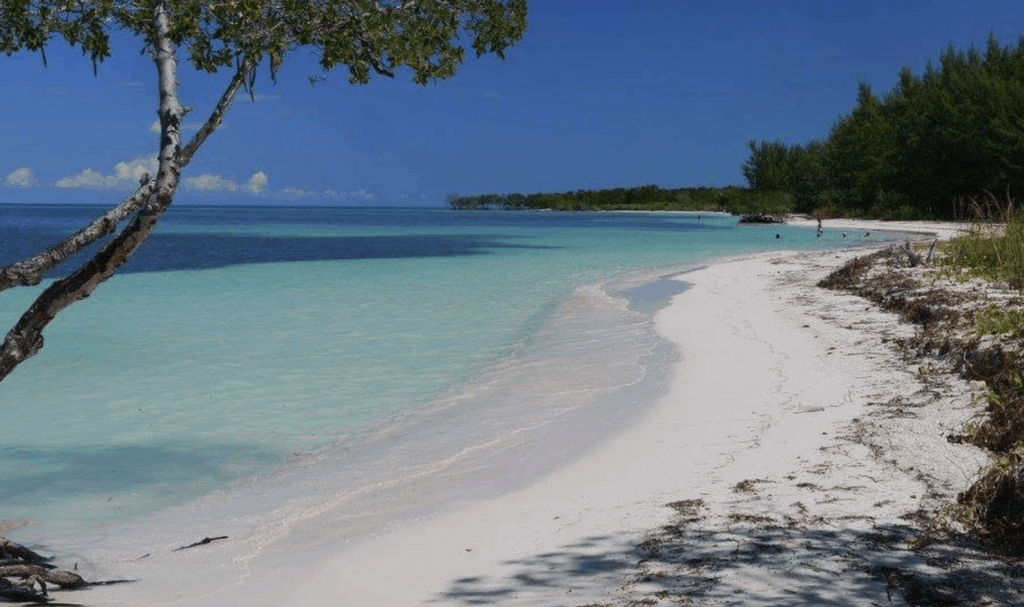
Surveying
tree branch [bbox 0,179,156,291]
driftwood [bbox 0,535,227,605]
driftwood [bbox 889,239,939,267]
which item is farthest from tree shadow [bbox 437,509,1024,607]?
driftwood [bbox 889,239,939,267]

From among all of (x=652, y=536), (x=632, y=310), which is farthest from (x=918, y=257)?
(x=652, y=536)

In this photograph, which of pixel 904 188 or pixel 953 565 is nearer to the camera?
pixel 953 565

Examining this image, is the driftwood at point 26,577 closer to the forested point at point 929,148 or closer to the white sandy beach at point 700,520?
the white sandy beach at point 700,520

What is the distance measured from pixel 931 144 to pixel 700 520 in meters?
59.6

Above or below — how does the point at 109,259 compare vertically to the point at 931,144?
below

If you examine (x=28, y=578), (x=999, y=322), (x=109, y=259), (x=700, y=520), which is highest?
(x=109, y=259)

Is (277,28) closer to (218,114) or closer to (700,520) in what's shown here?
(218,114)

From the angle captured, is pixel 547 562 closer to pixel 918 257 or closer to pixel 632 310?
pixel 632 310

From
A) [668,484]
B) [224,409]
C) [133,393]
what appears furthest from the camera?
[133,393]

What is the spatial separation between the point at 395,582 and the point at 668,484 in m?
2.17

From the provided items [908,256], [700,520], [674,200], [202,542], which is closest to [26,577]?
[202,542]

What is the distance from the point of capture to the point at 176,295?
23766 mm

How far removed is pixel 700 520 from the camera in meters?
4.98

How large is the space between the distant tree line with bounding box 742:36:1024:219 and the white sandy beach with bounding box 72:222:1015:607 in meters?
39.8
